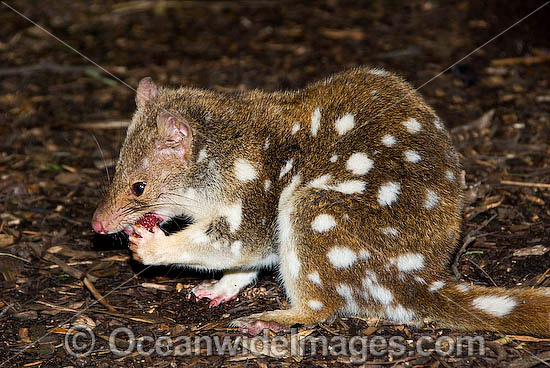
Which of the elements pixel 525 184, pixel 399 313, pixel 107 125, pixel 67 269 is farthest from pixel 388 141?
pixel 107 125

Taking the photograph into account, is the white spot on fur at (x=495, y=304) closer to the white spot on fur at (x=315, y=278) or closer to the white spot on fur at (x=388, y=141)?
the white spot on fur at (x=315, y=278)

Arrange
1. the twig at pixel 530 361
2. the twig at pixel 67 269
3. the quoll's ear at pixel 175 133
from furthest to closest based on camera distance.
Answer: the twig at pixel 67 269, the quoll's ear at pixel 175 133, the twig at pixel 530 361

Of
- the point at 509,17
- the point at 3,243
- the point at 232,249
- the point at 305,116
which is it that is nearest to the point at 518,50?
the point at 509,17

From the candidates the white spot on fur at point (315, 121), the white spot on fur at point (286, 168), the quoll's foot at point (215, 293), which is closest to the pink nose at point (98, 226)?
the quoll's foot at point (215, 293)

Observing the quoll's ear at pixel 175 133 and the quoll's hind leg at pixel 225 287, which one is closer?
the quoll's ear at pixel 175 133

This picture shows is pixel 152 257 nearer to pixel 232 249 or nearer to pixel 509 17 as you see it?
pixel 232 249

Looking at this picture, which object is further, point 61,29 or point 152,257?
point 61,29

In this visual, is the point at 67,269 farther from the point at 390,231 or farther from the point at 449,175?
the point at 449,175
